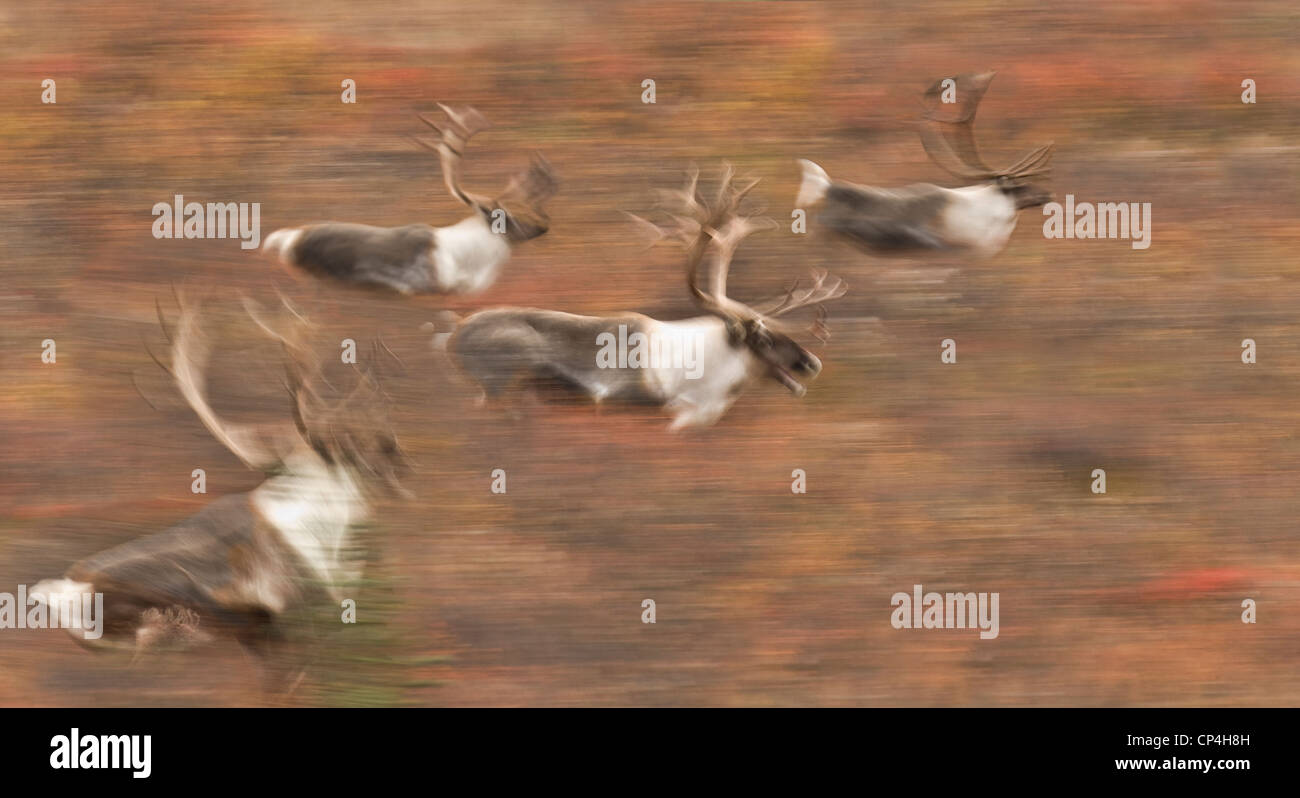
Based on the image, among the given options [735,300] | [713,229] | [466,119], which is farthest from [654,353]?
[466,119]

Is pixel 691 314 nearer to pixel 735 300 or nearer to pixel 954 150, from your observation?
pixel 735 300

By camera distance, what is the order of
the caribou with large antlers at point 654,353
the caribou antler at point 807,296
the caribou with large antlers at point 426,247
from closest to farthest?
1. the caribou with large antlers at point 654,353
2. the caribou antler at point 807,296
3. the caribou with large antlers at point 426,247

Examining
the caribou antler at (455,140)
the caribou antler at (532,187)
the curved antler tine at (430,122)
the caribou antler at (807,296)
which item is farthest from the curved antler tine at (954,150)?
the curved antler tine at (430,122)

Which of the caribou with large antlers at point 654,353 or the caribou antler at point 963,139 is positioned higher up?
the caribou antler at point 963,139

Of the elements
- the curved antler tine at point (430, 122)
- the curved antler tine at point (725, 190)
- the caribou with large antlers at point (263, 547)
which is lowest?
the caribou with large antlers at point (263, 547)

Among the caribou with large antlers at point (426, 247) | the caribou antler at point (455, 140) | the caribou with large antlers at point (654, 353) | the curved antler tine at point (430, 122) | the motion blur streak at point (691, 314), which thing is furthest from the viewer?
the curved antler tine at point (430, 122)

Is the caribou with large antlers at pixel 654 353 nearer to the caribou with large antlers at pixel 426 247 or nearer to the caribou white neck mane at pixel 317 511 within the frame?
the caribou with large antlers at pixel 426 247

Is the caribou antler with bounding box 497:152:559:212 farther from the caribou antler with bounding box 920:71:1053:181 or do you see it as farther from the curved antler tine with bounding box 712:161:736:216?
the caribou antler with bounding box 920:71:1053:181
